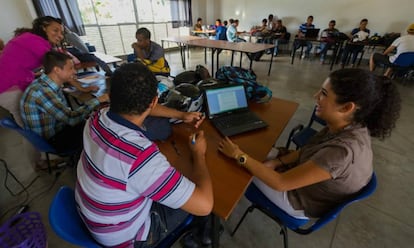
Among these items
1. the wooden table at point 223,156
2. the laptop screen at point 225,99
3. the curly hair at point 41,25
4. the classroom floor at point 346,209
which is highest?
the curly hair at point 41,25

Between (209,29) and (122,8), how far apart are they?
3.66 metres

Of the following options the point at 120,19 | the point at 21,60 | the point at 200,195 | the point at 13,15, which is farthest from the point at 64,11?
the point at 200,195

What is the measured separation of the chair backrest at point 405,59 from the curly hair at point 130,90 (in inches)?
211

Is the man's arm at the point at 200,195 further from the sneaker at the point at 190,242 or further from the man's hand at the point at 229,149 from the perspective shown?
the sneaker at the point at 190,242

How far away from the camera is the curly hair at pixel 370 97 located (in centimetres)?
82

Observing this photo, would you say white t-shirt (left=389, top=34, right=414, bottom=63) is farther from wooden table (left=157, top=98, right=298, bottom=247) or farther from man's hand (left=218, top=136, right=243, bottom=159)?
man's hand (left=218, top=136, right=243, bottom=159)

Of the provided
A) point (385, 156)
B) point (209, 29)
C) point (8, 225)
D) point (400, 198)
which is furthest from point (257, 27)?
point (8, 225)

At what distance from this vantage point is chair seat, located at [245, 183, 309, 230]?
1.03m

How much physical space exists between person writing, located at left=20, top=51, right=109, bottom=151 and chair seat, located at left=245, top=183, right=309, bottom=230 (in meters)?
1.41

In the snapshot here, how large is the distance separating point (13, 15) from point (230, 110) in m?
5.88

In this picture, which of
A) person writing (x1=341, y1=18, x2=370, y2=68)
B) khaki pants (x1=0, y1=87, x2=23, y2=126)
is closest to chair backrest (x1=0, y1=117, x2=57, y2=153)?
khaki pants (x1=0, y1=87, x2=23, y2=126)

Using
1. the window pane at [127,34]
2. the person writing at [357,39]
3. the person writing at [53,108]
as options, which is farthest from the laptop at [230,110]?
the window pane at [127,34]

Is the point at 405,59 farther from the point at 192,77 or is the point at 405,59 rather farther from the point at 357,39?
the point at 192,77

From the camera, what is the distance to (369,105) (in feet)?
2.75
